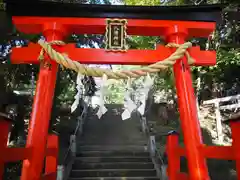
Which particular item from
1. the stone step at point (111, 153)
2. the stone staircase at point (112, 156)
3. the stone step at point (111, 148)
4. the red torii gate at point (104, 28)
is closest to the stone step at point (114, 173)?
the stone staircase at point (112, 156)

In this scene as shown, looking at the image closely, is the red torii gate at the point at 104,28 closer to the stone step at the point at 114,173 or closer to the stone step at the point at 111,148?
the stone step at the point at 114,173

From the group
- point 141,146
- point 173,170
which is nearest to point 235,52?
point 141,146

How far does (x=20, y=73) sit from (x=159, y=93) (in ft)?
40.5

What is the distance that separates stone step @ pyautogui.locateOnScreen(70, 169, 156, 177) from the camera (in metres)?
7.77

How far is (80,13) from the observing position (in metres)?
3.96

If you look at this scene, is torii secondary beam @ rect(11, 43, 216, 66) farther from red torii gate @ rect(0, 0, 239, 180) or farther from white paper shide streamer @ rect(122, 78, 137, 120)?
white paper shide streamer @ rect(122, 78, 137, 120)

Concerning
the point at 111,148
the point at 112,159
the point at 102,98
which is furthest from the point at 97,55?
the point at 111,148

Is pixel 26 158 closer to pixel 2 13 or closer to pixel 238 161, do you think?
pixel 238 161

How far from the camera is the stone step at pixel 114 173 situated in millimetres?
7770

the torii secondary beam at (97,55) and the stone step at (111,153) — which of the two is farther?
the stone step at (111,153)

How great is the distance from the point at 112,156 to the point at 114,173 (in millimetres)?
1195

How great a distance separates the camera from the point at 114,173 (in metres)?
7.80

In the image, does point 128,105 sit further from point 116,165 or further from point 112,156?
point 112,156

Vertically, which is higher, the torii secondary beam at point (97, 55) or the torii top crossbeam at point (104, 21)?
the torii top crossbeam at point (104, 21)
